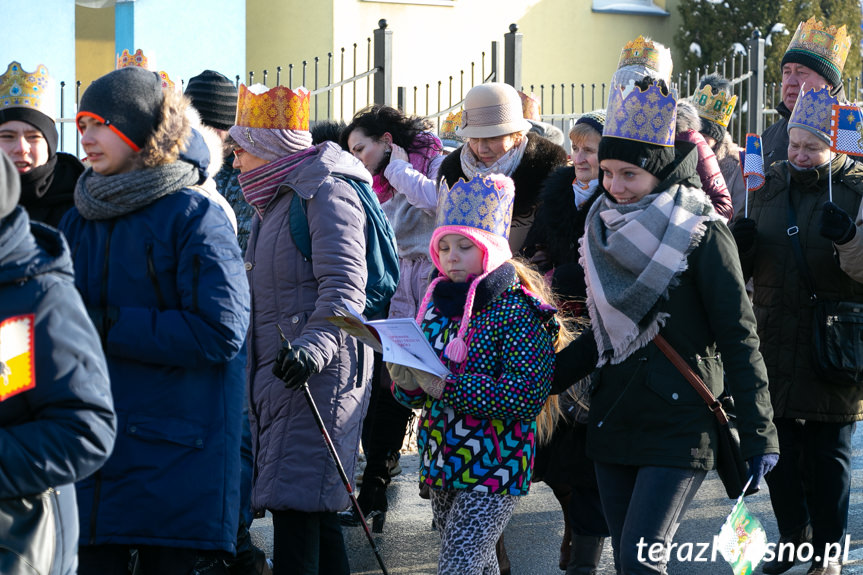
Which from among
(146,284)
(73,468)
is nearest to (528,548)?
(146,284)

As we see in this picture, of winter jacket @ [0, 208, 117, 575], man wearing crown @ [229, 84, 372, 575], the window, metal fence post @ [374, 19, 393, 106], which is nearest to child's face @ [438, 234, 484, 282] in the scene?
man wearing crown @ [229, 84, 372, 575]

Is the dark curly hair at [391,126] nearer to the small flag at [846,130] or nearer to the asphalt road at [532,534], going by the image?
the asphalt road at [532,534]


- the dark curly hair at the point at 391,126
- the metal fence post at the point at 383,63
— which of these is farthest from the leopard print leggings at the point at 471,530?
the metal fence post at the point at 383,63

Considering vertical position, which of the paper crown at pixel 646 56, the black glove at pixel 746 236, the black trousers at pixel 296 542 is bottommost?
the black trousers at pixel 296 542

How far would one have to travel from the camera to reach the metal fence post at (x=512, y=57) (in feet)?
41.4

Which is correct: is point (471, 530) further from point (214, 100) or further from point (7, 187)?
point (214, 100)

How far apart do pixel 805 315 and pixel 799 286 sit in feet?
0.43

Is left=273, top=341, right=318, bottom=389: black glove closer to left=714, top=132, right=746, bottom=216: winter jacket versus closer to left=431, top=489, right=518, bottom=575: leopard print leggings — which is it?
left=431, top=489, right=518, bottom=575: leopard print leggings

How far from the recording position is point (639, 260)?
415 centimetres

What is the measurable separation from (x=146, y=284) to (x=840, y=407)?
3.28 meters

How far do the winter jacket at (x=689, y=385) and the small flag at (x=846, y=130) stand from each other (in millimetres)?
1540

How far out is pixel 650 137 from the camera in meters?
4.20

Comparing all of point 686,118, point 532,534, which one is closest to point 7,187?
point 686,118

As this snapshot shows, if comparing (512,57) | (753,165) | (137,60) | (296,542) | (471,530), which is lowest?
(296,542)
